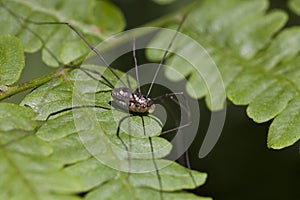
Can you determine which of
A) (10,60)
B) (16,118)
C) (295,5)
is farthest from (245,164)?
(16,118)

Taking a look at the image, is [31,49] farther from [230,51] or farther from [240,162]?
[240,162]

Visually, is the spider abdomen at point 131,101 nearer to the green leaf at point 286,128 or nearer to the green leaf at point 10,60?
the green leaf at point 10,60

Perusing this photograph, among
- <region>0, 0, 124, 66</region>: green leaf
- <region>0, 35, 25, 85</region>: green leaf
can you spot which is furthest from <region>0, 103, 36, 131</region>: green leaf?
<region>0, 0, 124, 66</region>: green leaf

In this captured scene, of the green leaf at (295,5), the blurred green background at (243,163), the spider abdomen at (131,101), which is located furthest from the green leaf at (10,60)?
the green leaf at (295,5)

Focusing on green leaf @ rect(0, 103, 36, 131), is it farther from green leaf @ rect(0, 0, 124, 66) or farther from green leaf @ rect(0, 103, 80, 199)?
green leaf @ rect(0, 0, 124, 66)

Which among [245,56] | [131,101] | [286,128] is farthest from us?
[245,56]

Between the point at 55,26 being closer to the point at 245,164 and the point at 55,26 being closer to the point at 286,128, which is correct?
the point at 286,128
